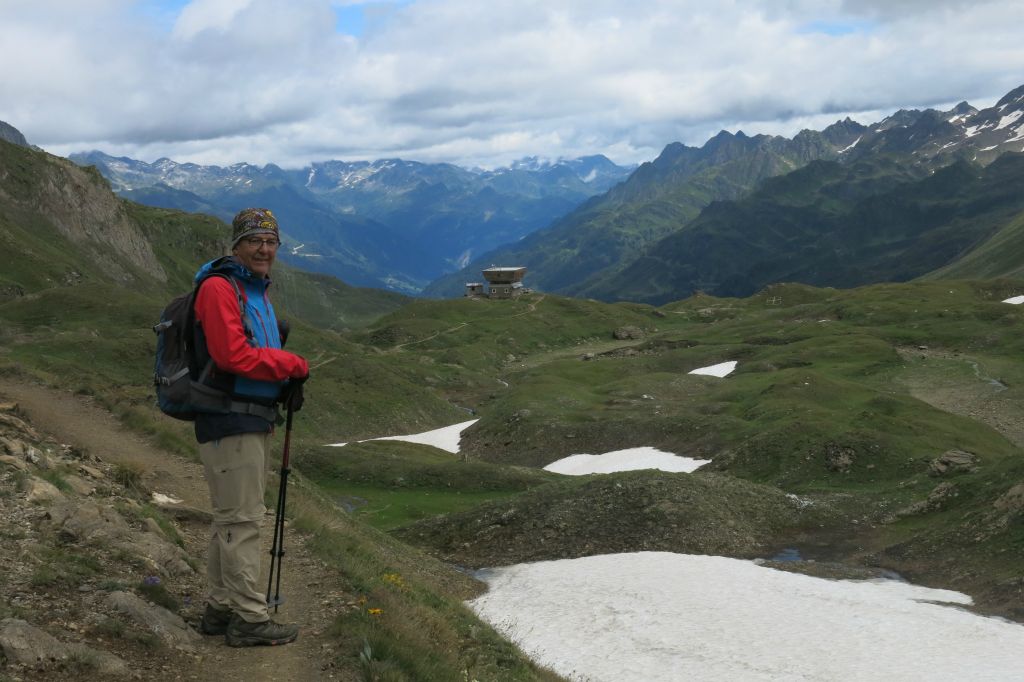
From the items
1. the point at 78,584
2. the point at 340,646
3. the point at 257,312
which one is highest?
the point at 257,312

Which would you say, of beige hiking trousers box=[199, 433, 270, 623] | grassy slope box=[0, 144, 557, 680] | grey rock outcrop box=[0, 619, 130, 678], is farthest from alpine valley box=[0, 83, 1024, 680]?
beige hiking trousers box=[199, 433, 270, 623]

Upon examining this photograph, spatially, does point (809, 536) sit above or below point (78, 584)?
below

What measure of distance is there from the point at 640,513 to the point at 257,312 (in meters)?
32.5

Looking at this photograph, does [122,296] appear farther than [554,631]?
Yes

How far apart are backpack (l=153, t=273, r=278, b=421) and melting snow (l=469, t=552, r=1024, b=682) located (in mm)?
14906

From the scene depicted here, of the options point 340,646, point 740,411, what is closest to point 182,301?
point 340,646

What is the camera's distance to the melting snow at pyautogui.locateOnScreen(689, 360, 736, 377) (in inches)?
4336

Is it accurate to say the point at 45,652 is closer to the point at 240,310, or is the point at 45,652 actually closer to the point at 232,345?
the point at 232,345

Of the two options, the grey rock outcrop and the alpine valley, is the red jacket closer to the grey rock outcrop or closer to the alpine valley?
the alpine valley

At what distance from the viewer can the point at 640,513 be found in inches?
1639

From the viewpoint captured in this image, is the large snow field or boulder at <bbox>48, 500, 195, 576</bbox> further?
the large snow field

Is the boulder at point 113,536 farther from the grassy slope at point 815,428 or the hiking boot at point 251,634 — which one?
the grassy slope at point 815,428

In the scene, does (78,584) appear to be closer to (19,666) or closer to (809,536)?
(19,666)

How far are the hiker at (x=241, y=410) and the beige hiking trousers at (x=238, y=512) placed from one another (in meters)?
0.01
